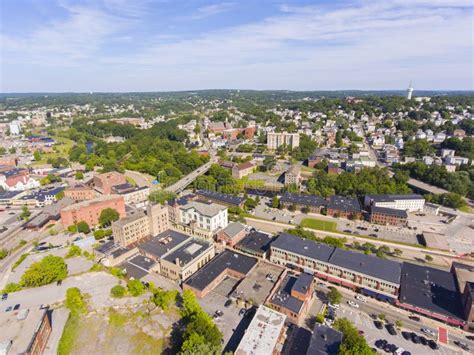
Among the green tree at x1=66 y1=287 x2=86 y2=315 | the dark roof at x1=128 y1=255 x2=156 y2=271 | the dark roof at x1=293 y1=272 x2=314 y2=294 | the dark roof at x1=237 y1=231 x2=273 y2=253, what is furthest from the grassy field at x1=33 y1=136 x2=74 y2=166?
the dark roof at x1=293 y1=272 x2=314 y2=294

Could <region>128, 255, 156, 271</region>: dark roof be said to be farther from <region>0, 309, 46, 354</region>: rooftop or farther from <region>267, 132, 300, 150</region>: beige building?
<region>267, 132, 300, 150</region>: beige building

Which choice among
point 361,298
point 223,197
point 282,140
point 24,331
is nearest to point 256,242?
point 361,298

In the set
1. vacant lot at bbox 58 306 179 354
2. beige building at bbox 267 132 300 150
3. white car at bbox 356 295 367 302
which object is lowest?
white car at bbox 356 295 367 302

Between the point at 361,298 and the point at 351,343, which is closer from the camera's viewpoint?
the point at 351,343

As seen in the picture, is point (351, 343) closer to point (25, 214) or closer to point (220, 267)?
point (220, 267)

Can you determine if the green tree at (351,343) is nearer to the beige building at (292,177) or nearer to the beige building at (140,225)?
the beige building at (140,225)

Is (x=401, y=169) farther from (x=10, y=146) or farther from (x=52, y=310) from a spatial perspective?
(x=10, y=146)
